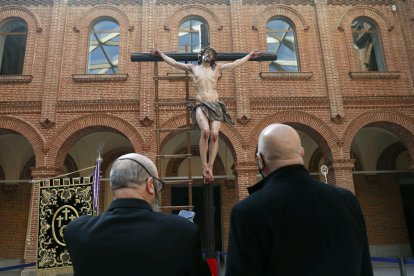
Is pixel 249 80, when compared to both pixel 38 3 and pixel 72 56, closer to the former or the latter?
pixel 72 56

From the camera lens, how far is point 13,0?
38.9ft

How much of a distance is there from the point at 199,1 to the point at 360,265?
1159cm

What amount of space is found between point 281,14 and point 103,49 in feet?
20.2

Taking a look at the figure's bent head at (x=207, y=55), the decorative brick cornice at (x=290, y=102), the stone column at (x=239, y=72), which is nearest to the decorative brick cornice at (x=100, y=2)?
the stone column at (x=239, y=72)

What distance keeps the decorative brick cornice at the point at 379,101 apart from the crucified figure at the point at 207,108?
285 inches

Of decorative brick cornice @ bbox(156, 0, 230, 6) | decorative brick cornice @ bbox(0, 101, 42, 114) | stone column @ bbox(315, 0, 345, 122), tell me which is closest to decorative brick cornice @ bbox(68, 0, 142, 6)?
decorative brick cornice @ bbox(156, 0, 230, 6)

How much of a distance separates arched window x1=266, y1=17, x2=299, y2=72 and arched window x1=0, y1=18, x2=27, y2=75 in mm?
8227

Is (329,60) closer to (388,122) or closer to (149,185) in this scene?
(388,122)

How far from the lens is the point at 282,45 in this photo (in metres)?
12.1

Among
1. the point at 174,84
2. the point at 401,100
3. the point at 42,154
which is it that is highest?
the point at 174,84

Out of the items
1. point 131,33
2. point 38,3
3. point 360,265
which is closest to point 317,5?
point 131,33

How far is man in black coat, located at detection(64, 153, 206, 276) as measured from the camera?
1.77 metres

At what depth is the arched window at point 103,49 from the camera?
460 inches

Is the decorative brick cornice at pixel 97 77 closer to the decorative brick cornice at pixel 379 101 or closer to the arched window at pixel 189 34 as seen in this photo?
the arched window at pixel 189 34
